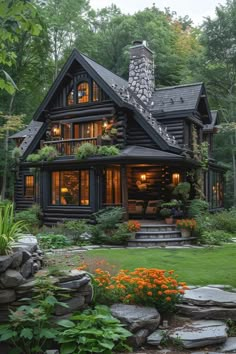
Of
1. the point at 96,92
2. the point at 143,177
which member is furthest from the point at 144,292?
the point at 96,92

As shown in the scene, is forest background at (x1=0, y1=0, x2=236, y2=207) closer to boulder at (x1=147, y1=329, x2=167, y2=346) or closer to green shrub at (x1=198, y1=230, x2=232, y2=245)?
green shrub at (x1=198, y1=230, x2=232, y2=245)

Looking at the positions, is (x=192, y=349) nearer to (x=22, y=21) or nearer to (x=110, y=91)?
(x=22, y=21)

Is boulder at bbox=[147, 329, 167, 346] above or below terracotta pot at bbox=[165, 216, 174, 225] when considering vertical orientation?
below

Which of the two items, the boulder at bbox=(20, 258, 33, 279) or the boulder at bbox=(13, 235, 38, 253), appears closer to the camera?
the boulder at bbox=(20, 258, 33, 279)

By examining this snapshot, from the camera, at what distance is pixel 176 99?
18.4m

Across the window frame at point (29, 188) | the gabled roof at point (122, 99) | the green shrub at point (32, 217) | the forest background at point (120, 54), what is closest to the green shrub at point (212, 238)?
the gabled roof at point (122, 99)

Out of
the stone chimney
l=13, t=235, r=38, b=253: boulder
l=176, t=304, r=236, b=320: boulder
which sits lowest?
l=176, t=304, r=236, b=320: boulder

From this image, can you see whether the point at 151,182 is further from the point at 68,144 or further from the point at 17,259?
the point at 17,259

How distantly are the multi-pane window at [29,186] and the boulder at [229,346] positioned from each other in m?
19.1

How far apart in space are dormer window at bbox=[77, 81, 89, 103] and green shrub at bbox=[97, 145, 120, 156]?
3.39 m

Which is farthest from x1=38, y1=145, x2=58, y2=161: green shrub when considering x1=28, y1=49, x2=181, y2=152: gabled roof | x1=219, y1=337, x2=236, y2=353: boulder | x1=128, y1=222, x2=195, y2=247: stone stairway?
x1=219, y1=337, x2=236, y2=353: boulder

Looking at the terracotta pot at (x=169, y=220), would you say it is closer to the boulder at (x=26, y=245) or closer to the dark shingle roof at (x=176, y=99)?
the dark shingle roof at (x=176, y=99)

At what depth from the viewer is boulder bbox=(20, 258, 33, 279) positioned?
214 inches

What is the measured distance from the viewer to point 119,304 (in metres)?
5.87
